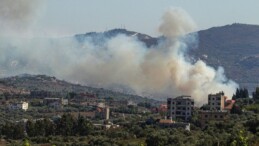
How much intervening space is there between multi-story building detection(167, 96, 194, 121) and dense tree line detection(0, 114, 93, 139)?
1983 centimetres

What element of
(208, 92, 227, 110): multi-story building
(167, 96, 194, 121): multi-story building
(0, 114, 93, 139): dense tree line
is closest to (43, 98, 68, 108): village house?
(167, 96, 194, 121): multi-story building

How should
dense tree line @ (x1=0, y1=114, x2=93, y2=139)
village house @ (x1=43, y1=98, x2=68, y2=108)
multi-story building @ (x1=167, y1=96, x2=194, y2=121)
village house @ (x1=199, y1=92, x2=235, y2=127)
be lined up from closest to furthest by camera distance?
1. dense tree line @ (x1=0, y1=114, x2=93, y2=139)
2. village house @ (x1=199, y1=92, x2=235, y2=127)
3. multi-story building @ (x1=167, y1=96, x2=194, y2=121)
4. village house @ (x1=43, y1=98, x2=68, y2=108)

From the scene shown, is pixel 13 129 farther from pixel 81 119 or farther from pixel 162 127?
pixel 162 127

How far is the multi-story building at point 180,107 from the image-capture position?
99062 mm

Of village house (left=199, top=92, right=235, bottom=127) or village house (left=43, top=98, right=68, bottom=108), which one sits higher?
village house (left=43, top=98, right=68, bottom=108)

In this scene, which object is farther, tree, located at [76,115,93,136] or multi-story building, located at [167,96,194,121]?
multi-story building, located at [167,96,194,121]

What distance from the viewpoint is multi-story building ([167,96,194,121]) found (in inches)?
3900

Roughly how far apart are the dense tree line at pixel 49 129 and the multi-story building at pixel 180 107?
1983cm

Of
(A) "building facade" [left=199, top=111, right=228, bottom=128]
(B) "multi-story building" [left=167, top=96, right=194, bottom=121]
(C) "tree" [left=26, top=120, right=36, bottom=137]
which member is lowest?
(C) "tree" [left=26, top=120, right=36, bottom=137]

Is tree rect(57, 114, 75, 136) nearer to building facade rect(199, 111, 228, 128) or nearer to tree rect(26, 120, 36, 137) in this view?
tree rect(26, 120, 36, 137)

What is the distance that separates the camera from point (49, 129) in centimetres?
8169

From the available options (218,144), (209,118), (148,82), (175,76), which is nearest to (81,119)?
(209,118)

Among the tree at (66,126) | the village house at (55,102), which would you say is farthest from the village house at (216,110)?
the village house at (55,102)

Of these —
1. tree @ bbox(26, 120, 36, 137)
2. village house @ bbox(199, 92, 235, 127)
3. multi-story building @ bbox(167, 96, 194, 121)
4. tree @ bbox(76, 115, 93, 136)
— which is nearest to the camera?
tree @ bbox(26, 120, 36, 137)
